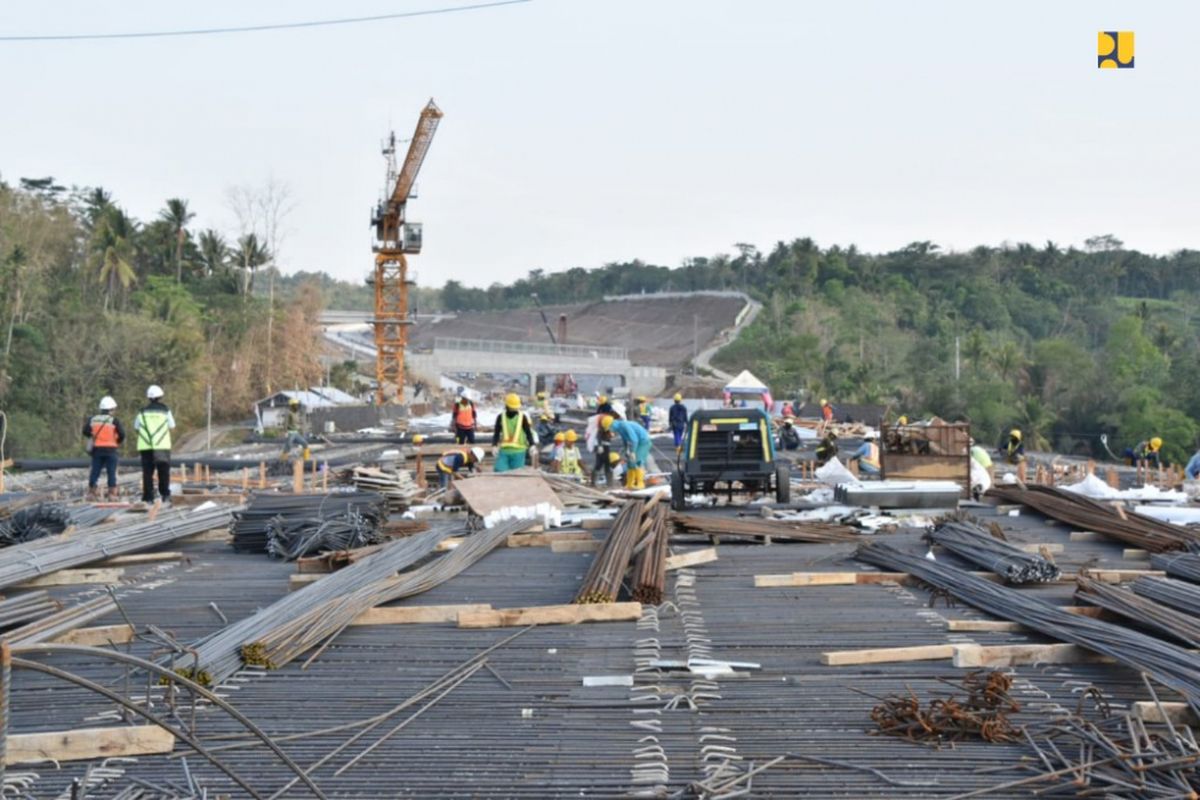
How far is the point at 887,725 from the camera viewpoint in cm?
505

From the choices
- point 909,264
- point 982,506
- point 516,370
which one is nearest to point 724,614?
point 982,506

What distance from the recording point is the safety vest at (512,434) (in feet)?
47.0

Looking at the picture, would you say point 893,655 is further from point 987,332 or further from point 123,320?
point 987,332

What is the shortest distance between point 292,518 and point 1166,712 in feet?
24.2

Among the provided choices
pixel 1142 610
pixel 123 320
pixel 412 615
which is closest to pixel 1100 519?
pixel 1142 610

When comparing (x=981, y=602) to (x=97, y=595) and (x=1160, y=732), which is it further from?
(x=97, y=595)

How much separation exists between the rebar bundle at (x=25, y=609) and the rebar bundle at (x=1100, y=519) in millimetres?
8099

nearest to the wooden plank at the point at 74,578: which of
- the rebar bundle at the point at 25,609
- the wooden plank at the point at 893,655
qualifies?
the rebar bundle at the point at 25,609

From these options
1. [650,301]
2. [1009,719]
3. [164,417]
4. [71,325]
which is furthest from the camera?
[650,301]

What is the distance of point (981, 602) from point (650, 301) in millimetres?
109937

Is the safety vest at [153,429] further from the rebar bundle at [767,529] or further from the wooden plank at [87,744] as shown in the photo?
the wooden plank at [87,744]

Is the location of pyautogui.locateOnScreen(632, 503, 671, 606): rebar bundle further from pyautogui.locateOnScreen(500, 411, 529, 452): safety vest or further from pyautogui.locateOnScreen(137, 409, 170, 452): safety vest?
pyautogui.locateOnScreen(137, 409, 170, 452): safety vest

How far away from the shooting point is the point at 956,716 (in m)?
4.98

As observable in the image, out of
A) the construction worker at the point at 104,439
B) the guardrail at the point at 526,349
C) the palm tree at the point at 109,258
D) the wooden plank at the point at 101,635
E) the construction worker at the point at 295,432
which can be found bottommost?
the construction worker at the point at 295,432
